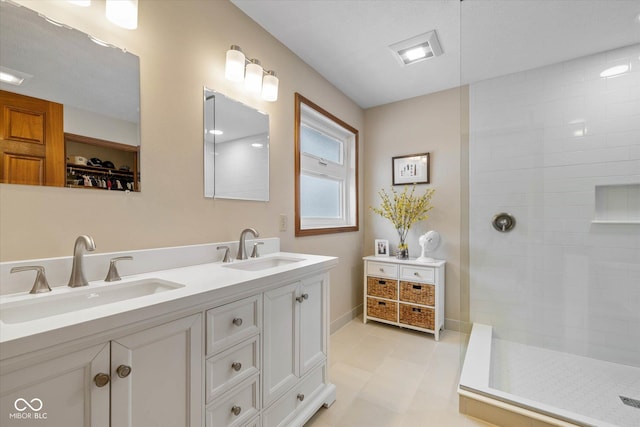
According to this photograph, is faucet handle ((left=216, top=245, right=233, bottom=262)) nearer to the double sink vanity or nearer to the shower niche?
the double sink vanity

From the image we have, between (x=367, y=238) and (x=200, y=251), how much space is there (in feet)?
6.95

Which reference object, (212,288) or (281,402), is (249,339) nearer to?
(212,288)

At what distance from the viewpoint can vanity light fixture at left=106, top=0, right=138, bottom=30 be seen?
1066mm

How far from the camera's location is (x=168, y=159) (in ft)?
4.27

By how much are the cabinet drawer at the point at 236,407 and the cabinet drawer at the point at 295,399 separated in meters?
0.11

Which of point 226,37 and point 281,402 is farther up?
point 226,37

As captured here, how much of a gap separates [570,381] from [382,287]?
1.40 metres

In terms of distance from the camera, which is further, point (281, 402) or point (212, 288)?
point (281, 402)

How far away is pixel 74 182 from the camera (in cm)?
102

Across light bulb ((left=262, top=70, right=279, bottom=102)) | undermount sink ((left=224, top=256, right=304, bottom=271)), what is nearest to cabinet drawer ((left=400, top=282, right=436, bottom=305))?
undermount sink ((left=224, top=256, right=304, bottom=271))

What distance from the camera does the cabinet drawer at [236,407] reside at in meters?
0.94

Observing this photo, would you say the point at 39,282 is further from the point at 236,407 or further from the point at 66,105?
the point at 236,407

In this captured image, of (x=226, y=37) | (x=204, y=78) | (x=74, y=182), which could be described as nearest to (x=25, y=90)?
(x=74, y=182)

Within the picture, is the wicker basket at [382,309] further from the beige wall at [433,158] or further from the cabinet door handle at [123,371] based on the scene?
the cabinet door handle at [123,371]
